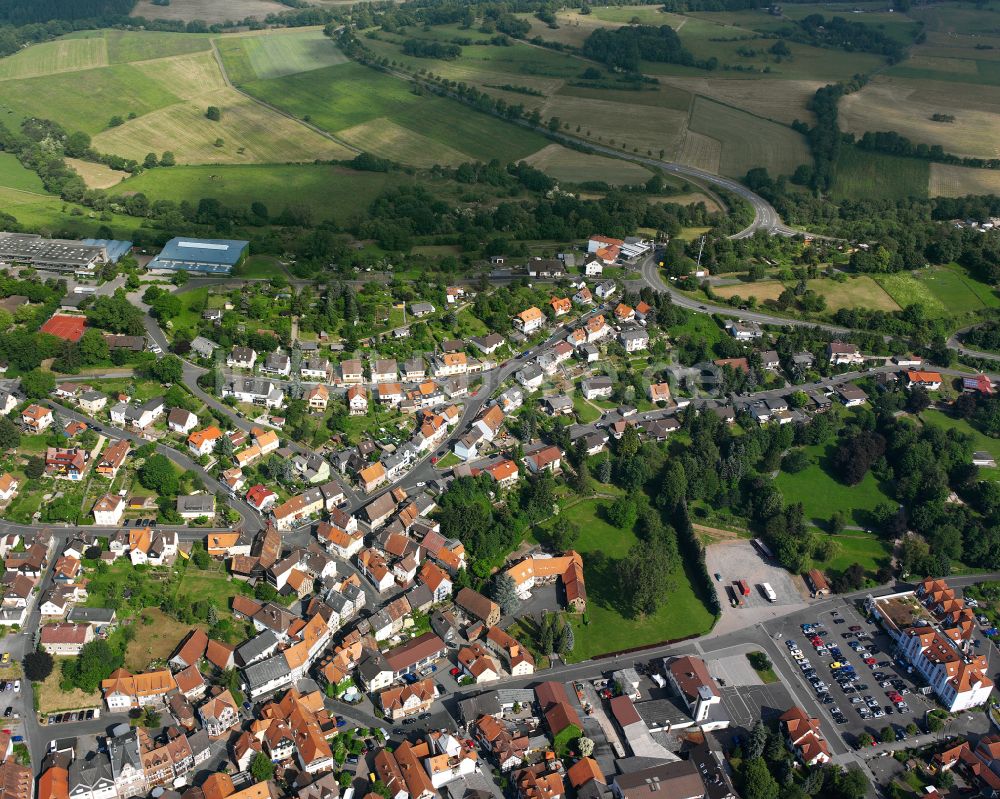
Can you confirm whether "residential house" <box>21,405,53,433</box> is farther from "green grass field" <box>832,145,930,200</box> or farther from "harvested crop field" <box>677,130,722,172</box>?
"green grass field" <box>832,145,930,200</box>

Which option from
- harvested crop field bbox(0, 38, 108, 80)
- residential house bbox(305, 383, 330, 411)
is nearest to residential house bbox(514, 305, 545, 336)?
residential house bbox(305, 383, 330, 411)

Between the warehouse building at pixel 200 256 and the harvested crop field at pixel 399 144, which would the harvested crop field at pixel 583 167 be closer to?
the harvested crop field at pixel 399 144

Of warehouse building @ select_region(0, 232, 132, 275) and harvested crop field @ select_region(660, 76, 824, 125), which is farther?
harvested crop field @ select_region(660, 76, 824, 125)

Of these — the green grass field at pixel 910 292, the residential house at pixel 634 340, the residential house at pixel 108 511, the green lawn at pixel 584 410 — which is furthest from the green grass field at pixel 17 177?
the green grass field at pixel 910 292

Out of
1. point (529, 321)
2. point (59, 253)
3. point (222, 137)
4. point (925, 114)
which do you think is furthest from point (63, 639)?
point (925, 114)

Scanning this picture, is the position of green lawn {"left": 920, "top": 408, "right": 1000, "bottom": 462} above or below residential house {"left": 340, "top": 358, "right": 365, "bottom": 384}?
below

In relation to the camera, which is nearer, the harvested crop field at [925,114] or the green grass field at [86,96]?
the green grass field at [86,96]
